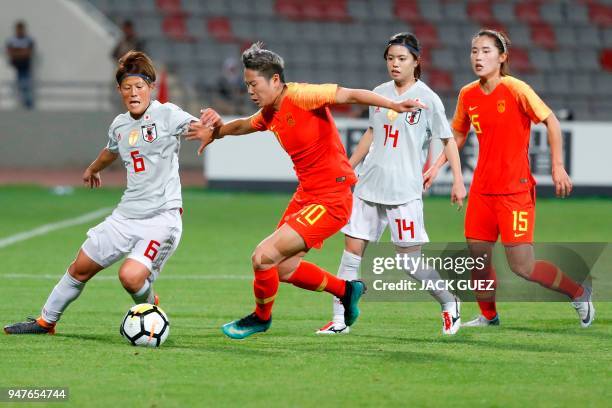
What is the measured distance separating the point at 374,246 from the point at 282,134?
5.86 ft

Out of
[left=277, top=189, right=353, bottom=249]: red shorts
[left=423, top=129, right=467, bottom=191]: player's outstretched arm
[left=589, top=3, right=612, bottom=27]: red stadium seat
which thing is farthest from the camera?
[left=589, top=3, right=612, bottom=27]: red stadium seat

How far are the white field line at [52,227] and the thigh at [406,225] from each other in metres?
6.00

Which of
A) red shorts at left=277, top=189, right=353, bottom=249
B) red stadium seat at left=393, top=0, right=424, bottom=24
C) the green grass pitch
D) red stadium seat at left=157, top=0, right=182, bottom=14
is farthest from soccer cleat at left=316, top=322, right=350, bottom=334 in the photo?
red stadium seat at left=393, top=0, right=424, bottom=24

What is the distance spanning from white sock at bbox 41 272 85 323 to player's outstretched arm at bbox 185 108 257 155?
46.3 inches

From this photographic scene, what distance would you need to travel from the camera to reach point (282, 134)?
6816 mm

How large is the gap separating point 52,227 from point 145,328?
7625 mm

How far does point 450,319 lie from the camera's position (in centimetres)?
745

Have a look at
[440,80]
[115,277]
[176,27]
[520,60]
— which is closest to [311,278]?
[115,277]

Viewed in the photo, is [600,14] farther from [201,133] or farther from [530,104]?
[201,133]

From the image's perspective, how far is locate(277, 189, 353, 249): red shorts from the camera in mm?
6820

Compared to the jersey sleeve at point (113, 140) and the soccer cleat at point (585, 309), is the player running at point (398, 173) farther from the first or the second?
the jersey sleeve at point (113, 140)

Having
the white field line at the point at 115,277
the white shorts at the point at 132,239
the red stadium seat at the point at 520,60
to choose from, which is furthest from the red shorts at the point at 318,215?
the red stadium seat at the point at 520,60

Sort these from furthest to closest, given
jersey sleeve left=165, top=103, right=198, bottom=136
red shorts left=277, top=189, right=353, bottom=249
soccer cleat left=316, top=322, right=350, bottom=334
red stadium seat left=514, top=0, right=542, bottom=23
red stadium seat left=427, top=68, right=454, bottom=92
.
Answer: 1. red stadium seat left=514, top=0, right=542, bottom=23
2. red stadium seat left=427, top=68, right=454, bottom=92
3. soccer cleat left=316, top=322, right=350, bottom=334
4. jersey sleeve left=165, top=103, right=198, bottom=136
5. red shorts left=277, top=189, right=353, bottom=249

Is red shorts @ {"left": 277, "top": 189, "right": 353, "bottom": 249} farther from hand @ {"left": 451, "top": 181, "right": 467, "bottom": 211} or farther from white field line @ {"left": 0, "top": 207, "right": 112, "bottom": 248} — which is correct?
white field line @ {"left": 0, "top": 207, "right": 112, "bottom": 248}
